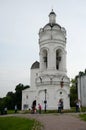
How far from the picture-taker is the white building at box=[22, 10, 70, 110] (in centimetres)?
4984

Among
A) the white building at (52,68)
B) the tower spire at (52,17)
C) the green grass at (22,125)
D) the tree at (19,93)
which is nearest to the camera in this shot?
the green grass at (22,125)

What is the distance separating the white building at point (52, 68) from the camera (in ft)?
164

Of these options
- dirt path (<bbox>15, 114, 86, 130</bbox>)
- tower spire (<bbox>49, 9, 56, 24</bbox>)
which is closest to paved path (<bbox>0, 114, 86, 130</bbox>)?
dirt path (<bbox>15, 114, 86, 130</bbox>)

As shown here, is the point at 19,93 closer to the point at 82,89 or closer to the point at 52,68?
the point at 82,89

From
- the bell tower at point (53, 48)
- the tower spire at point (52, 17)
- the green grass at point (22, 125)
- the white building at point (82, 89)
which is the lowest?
the green grass at point (22, 125)

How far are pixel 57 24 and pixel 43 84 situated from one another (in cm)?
1276

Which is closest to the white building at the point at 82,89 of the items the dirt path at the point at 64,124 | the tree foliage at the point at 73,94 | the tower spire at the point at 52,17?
the tower spire at the point at 52,17

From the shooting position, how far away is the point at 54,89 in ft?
163

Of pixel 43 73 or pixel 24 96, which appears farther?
pixel 24 96

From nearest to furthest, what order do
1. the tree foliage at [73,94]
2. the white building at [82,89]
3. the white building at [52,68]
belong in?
the white building at [52,68] → the white building at [82,89] → the tree foliage at [73,94]

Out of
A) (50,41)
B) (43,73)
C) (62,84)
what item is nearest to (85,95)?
(62,84)

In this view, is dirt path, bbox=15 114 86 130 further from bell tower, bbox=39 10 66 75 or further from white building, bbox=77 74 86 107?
white building, bbox=77 74 86 107

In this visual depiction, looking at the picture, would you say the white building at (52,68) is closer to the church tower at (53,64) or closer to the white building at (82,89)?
the church tower at (53,64)

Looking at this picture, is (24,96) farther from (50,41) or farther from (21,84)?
(21,84)
